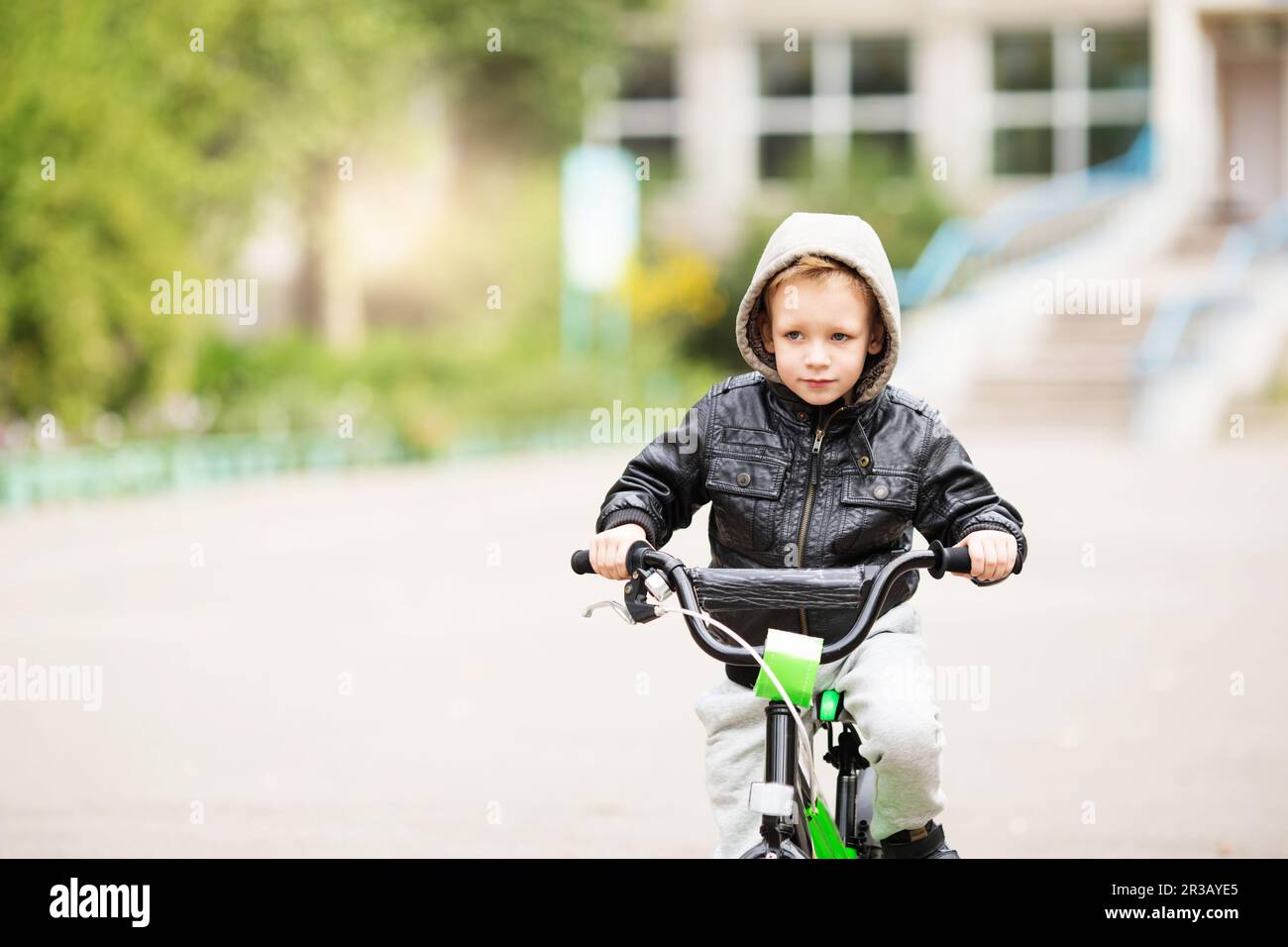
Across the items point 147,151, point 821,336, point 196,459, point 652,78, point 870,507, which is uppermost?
point 652,78

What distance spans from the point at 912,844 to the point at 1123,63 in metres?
34.4

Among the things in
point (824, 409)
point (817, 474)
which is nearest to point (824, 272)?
point (824, 409)

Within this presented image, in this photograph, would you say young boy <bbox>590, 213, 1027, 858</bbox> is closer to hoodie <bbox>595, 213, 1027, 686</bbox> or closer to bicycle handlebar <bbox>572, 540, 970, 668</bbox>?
hoodie <bbox>595, 213, 1027, 686</bbox>

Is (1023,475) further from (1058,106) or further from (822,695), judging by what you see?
(1058,106)

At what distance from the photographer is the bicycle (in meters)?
3.29

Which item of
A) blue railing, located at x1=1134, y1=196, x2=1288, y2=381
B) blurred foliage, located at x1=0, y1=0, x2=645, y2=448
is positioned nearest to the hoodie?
blurred foliage, located at x1=0, y1=0, x2=645, y2=448

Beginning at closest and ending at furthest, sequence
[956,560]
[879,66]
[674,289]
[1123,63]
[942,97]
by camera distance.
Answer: [956,560] → [674,289] → [1123,63] → [942,97] → [879,66]

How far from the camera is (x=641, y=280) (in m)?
31.0

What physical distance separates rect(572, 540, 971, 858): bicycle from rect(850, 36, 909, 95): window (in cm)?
3460

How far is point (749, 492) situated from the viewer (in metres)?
3.67

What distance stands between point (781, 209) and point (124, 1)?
16935 mm

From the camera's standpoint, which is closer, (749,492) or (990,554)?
(990,554)

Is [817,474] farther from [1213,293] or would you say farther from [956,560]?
[1213,293]
